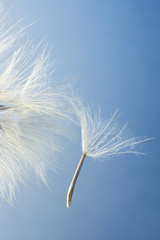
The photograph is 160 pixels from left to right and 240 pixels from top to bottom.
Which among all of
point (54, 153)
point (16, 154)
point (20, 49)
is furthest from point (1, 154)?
point (20, 49)

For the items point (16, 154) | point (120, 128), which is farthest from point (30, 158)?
point (120, 128)

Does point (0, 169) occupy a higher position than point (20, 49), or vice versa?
point (20, 49)

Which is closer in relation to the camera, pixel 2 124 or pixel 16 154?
pixel 2 124

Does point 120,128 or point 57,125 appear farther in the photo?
point 120,128

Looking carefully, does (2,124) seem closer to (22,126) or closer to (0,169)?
(22,126)

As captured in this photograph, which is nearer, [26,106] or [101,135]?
[26,106]

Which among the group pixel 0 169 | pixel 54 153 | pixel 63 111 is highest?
pixel 63 111

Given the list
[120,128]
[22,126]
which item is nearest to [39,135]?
[22,126]

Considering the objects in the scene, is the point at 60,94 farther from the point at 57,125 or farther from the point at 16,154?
the point at 16,154
